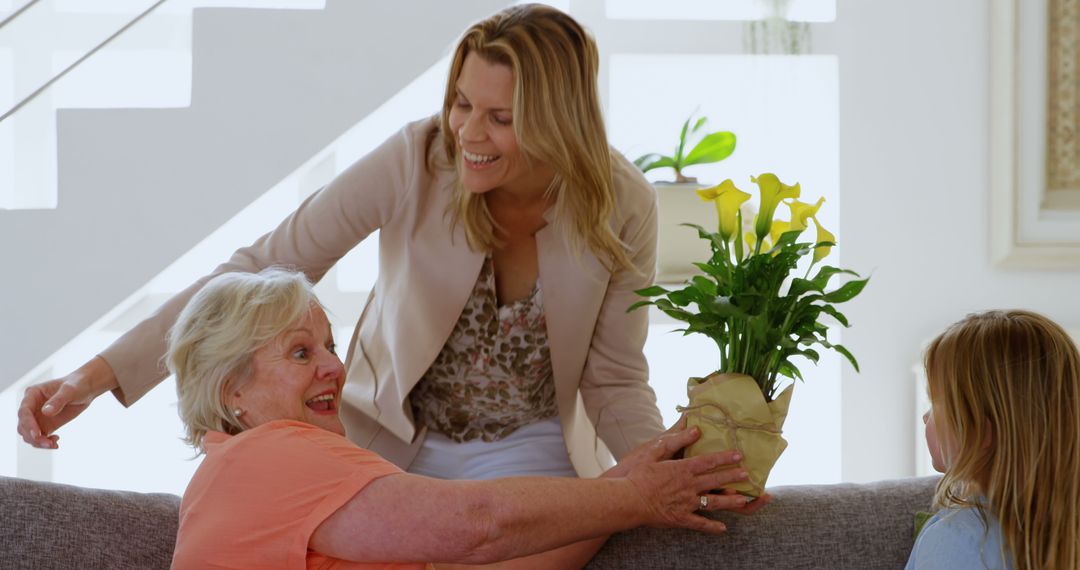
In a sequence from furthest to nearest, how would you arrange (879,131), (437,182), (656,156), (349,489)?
(879,131)
(656,156)
(437,182)
(349,489)

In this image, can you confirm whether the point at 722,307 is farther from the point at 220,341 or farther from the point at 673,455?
the point at 220,341

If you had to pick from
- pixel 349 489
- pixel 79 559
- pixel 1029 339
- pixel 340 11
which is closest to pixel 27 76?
pixel 340 11

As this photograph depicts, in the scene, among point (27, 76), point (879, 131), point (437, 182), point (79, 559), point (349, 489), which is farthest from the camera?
point (879, 131)

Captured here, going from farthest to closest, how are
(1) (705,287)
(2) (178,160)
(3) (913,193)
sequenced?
(3) (913,193) → (2) (178,160) → (1) (705,287)

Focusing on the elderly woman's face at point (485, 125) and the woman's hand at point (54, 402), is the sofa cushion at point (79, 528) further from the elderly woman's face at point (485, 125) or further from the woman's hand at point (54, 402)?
the elderly woman's face at point (485, 125)

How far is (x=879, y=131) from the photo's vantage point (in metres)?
3.80

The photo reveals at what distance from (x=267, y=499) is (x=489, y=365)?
0.69 metres

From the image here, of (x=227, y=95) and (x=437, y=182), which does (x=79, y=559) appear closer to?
(x=437, y=182)

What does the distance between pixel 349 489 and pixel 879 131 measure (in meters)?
2.81

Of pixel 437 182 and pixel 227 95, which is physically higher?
pixel 227 95

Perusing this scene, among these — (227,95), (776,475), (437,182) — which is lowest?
(776,475)

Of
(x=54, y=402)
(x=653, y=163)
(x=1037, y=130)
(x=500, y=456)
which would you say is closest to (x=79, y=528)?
(x=54, y=402)

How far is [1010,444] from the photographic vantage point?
1469mm

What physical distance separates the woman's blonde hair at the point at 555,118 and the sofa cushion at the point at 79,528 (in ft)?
2.28
